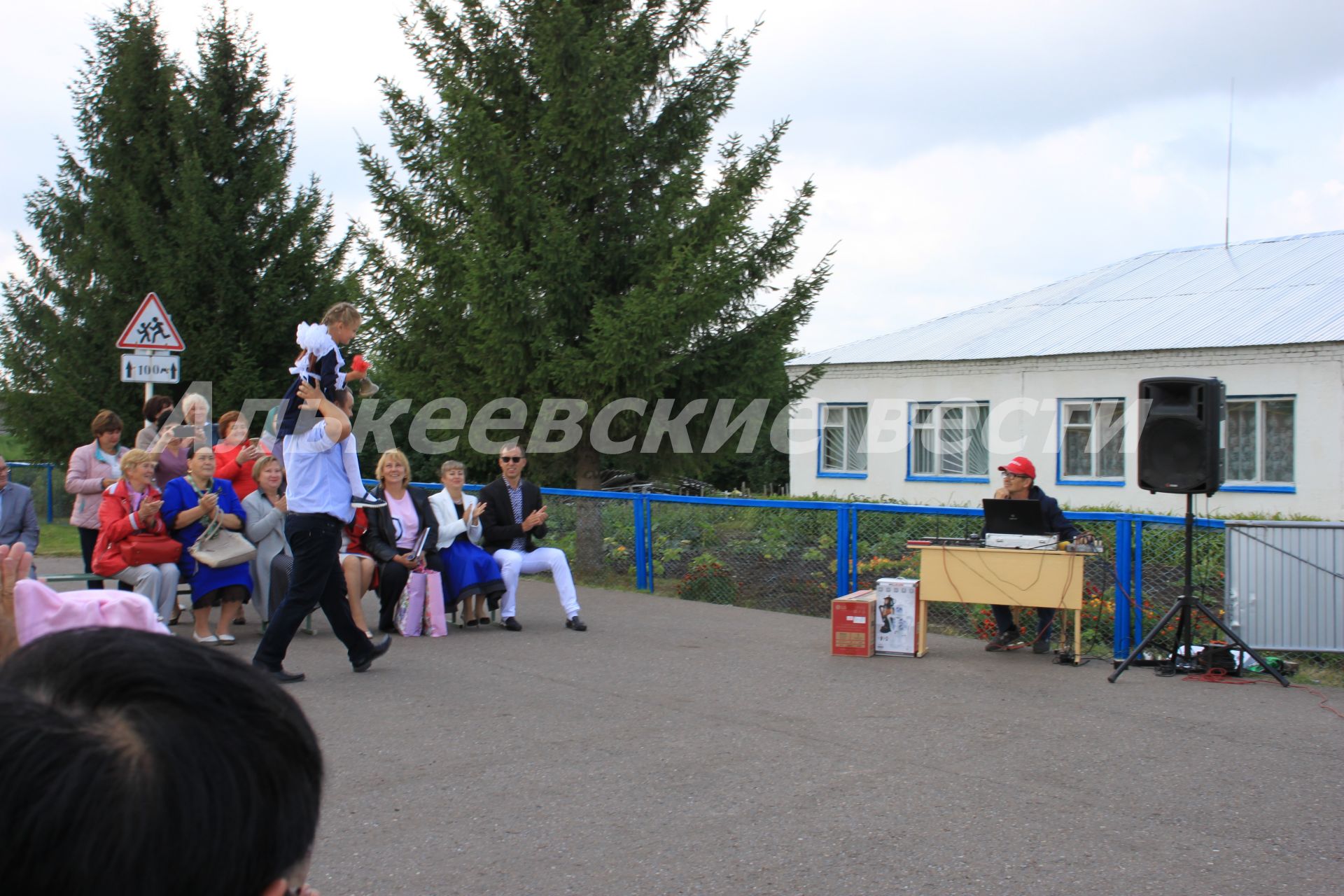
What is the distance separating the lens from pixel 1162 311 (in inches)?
989

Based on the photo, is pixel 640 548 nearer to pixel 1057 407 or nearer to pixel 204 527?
pixel 204 527

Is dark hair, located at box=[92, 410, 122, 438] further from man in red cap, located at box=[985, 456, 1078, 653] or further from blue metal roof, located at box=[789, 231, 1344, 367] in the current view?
blue metal roof, located at box=[789, 231, 1344, 367]

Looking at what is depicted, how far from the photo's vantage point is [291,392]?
8.15 metres

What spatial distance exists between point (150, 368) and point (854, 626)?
7837 mm

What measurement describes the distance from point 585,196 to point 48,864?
16.1 m

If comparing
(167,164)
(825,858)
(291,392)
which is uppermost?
(167,164)

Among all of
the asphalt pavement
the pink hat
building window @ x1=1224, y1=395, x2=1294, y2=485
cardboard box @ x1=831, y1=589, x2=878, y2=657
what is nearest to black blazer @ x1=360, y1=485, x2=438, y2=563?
the asphalt pavement

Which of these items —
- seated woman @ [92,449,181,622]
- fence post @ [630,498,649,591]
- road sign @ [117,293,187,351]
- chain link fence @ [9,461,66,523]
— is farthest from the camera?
chain link fence @ [9,461,66,523]

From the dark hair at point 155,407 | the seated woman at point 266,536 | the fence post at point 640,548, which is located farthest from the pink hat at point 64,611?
the fence post at point 640,548

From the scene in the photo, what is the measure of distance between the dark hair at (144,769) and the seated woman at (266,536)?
9901 mm

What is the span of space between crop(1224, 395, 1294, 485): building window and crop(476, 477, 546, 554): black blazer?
580 inches

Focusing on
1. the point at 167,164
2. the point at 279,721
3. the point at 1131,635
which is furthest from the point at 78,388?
the point at 279,721

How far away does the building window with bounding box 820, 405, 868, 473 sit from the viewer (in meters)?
28.0

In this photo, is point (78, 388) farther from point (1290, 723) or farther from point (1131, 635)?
point (1290, 723)
